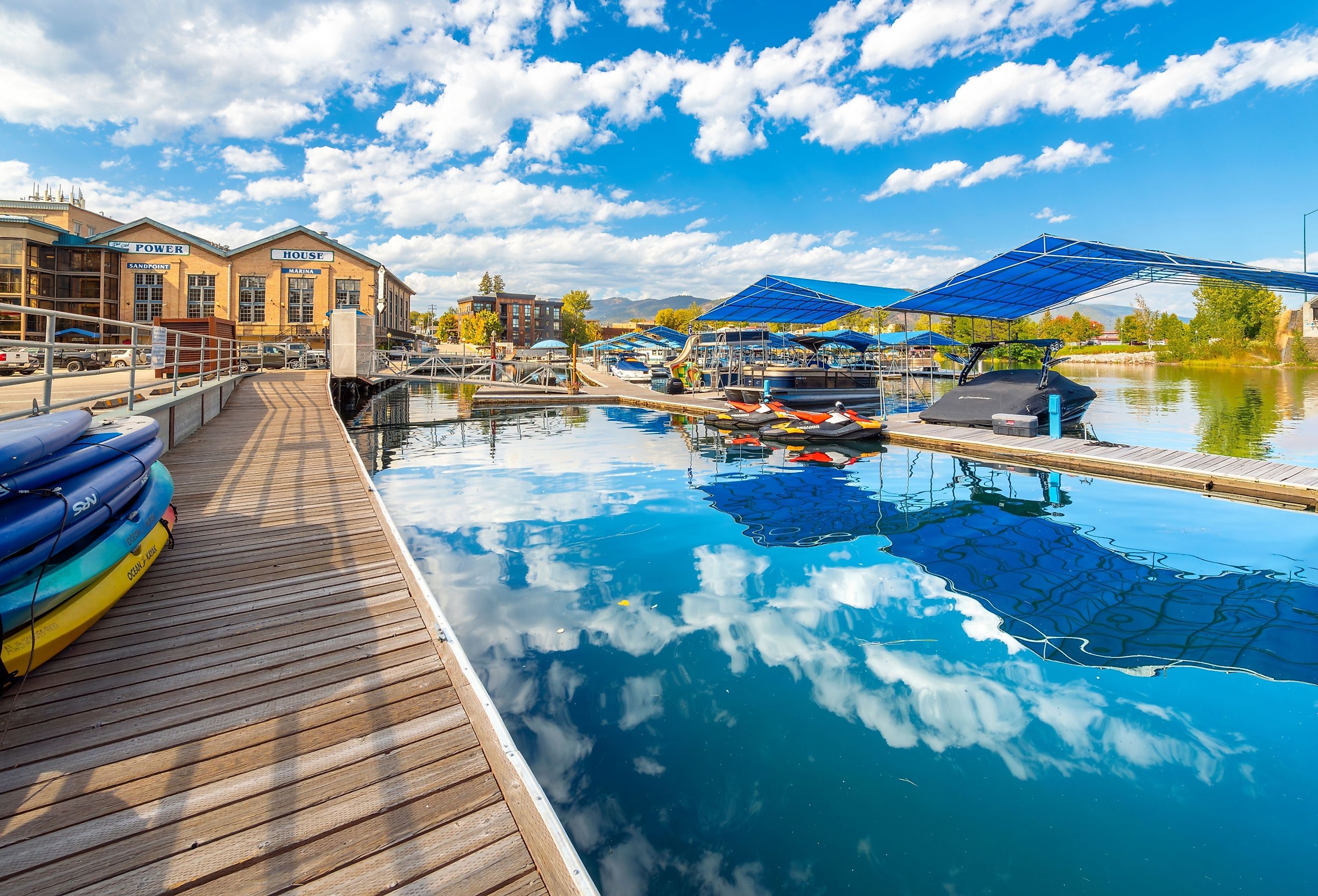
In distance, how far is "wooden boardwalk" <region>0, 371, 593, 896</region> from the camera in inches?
75.4

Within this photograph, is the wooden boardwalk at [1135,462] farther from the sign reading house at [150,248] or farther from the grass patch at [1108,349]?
the grass patch at [1108,349]

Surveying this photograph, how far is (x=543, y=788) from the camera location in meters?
3.13

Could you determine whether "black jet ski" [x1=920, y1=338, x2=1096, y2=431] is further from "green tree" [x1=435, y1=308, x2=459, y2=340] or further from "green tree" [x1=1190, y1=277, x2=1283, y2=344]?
"green tree" [x1=435, y1=308, x2=459, y2=340]

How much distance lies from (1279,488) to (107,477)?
1310cm

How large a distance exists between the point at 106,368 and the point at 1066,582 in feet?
41.0

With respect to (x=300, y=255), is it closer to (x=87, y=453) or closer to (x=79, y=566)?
(x=87, y=453)

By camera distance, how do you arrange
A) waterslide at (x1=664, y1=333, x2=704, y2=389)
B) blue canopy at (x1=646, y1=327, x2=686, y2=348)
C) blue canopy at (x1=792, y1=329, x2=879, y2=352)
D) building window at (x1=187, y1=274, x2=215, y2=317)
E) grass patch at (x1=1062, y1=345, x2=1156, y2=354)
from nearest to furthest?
blue canopy at (x1=792, y1=329, x2=879, y2=352) < waterslide at (x1=664, y1=333, x2=704, y2=389) < blue canopy at (x1=646, y1=327, x2=686, y2=348) < building window at (x1=187, y1=274, x2=215, y2=317) < grass patch at (x1=1062, y1=345, x2=1156, y2=354)

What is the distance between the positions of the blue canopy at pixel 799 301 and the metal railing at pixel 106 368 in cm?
1459

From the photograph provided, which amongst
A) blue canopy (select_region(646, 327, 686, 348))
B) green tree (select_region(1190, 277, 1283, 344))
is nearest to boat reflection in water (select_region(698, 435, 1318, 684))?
blue canopy (select_region(646, 327, 686, 348))

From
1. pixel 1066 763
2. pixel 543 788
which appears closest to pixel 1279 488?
pixel 1066 763

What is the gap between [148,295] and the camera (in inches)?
1681

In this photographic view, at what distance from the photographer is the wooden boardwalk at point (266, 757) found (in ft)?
6.28

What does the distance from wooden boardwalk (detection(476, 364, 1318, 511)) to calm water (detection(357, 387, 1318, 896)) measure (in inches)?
24.1

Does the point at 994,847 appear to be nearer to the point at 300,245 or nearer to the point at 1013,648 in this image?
the point at 1013,648
